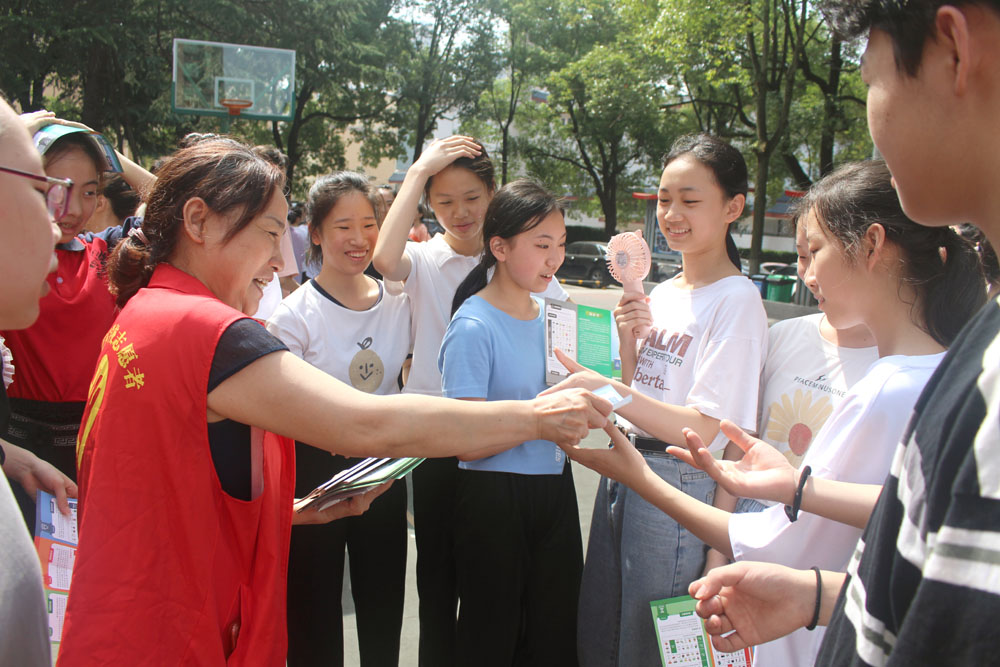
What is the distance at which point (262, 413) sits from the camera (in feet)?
4.97

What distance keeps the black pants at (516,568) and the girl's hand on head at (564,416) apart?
0.62 metres

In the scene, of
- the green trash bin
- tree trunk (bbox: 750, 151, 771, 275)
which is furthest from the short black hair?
the green trash bin

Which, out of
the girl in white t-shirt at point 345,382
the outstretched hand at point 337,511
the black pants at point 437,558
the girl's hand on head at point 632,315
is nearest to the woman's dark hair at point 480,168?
the girl in white t-shirt at point 345,382

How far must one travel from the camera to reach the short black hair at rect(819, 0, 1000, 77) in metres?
0.84

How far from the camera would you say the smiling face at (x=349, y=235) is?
315cm

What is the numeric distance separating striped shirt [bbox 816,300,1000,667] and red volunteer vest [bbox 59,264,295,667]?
49.5 inches

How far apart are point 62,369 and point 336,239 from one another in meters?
1.21

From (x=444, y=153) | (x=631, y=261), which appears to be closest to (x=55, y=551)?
(x=631, y=261)

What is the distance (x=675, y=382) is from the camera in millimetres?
2332

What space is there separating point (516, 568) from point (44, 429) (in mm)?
1917

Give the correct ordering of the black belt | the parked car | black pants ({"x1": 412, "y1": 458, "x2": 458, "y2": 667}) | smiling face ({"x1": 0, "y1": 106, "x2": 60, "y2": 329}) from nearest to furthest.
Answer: smiling face ({"x1": 0, "y1": 106, "x2": 60, "y2": 329}) → the black belt → black pants ({"x1": 412, "y1": 458, "x2": 458, "y2": 667}) → the parked car

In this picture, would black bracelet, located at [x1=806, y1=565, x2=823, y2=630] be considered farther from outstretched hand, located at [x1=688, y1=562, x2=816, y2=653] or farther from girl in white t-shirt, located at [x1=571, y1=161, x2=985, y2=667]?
girl in white t-shirt, located at [x1=571, y1=161, x2=985, y2=667]

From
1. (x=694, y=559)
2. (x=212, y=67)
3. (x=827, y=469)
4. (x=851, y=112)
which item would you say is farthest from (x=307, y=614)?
(x=851, y=112)

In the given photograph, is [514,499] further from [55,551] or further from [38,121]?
[38,121]
